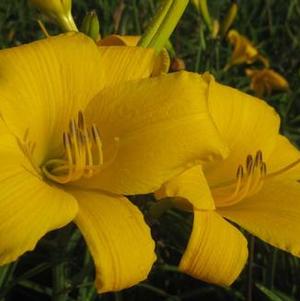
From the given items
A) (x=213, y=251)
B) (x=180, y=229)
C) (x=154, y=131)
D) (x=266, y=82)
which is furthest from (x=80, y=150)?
(x=266, y=82)

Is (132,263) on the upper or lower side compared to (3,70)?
lower

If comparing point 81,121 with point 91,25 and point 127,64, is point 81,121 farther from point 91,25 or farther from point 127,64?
point 91,25

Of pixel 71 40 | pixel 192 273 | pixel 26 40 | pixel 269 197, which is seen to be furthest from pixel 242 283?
pixel 26 40

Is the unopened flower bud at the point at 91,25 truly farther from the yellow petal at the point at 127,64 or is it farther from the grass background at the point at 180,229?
the grass background at the point at 180,229

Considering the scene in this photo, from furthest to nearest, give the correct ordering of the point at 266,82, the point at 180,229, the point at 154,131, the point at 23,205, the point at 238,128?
the point at 266,82 → the point at 180,229 → the point at 238,128 → the point at 154,131 → the point at 23,205

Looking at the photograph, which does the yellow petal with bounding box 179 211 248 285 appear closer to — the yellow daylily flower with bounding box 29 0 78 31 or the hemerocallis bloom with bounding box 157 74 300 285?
the hemerocallis bloom with bounding box 157 74 300 285

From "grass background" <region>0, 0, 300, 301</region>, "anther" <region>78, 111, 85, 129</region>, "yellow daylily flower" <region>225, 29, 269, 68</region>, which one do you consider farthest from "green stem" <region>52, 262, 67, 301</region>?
"yellow daylily flower" <region>225, 29, 269, 68</region>

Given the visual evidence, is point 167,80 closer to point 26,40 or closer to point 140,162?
point 140,162
